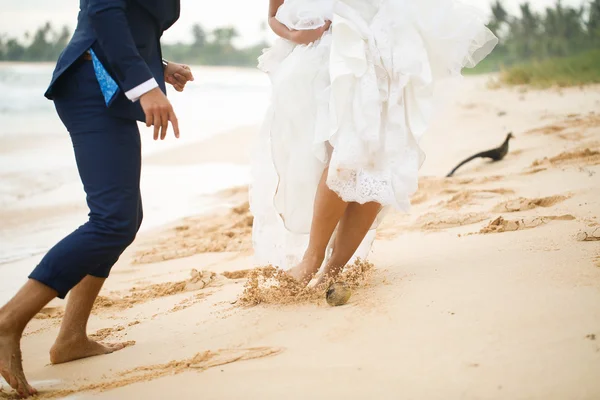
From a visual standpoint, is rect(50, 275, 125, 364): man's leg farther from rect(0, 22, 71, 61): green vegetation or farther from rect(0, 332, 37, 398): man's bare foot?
rect(0, 22, 71, 61): green vegetation

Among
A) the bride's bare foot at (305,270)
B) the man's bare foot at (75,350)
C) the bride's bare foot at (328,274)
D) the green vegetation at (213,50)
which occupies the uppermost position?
the bride's bare foot at (305,270)

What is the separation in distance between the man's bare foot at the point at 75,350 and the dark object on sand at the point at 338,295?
2.86ft

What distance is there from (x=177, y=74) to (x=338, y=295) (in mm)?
1143

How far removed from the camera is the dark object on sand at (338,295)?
265cm

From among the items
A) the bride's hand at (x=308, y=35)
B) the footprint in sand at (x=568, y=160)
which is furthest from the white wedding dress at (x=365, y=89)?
the footprint in sand at (x=568, y=160)

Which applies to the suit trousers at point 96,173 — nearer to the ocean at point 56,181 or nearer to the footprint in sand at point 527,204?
the ocean at point 56,181

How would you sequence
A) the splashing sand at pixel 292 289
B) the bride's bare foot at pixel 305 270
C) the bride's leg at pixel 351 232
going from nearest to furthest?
the splashing sand at pixel 292 289 → the bride's bare foot at pixel 305 270 → the bride's leg at pixel 351 232

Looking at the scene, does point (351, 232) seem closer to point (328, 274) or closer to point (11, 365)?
point (328, 274)

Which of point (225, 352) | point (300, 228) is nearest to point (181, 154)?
point (300, 228)

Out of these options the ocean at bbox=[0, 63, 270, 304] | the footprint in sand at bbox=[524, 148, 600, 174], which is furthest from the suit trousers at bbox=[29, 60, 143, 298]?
the footprint in sand at bbox=[524, 148, 600, 174]

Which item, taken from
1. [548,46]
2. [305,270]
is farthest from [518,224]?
[548,46]

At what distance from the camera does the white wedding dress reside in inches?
108

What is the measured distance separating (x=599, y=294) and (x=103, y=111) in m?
1.75

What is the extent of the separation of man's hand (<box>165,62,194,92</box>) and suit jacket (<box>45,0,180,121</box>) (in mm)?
297
